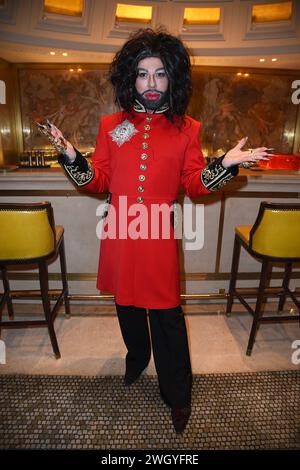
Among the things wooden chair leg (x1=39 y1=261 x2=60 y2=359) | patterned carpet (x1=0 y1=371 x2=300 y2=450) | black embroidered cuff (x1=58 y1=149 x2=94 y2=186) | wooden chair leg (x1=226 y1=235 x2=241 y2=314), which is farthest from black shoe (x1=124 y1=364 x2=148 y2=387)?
black embroidered cuff (x1=58 y1=149 x2=94 y2=186)

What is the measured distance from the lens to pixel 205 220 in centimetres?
238

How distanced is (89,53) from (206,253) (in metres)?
2.92

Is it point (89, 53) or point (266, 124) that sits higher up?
point (89, 53)

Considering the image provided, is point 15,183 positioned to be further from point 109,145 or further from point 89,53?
point 89,53

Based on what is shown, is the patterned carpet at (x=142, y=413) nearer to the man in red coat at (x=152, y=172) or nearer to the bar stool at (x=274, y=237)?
the man in red coat at (x=152, y=172)

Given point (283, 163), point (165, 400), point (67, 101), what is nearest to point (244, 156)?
point (165, 400)

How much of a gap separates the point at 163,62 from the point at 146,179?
44 centimetres

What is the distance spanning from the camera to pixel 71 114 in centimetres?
456

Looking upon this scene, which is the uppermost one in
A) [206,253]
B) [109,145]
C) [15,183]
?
[109,145]

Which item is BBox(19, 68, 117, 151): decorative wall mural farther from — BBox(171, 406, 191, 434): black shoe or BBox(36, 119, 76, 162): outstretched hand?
BBox(171, 406, 191, 434): black shoe

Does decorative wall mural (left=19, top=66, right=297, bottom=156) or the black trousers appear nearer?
the black trousers

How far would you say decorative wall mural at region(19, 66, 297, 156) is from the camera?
4.43 m

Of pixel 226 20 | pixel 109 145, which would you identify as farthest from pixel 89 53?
pixel 109 145

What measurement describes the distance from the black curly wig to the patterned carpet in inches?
55.0
